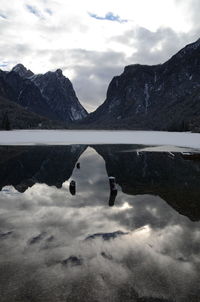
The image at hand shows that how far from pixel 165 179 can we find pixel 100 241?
1335 cm

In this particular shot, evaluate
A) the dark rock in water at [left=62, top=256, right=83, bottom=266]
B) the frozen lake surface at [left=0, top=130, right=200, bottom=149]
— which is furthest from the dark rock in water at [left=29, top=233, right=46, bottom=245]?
the frozen lake surface at [left=0, top=130, right=200, bottom=149]

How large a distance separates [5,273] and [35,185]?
43.5ft

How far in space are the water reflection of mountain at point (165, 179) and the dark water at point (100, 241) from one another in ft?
0.26

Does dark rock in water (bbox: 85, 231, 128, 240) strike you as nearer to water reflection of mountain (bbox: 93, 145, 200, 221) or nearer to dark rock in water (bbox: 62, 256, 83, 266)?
dark rock in water (bbox: 62, 256, 83, 266)

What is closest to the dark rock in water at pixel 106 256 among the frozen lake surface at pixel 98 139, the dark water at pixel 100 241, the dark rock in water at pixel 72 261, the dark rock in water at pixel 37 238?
the dark water at pixel 100 241

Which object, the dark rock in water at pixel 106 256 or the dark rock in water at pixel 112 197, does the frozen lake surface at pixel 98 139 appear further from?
the dark rock in water at pixel 106 256

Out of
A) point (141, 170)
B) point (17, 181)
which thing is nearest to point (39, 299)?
point (17, 181)

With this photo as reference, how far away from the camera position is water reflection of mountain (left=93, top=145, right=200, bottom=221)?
16844mm

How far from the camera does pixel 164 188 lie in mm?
20297

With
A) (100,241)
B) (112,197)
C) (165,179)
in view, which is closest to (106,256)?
(100,241)

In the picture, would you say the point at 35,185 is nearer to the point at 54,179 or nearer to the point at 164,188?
the point at 54,179

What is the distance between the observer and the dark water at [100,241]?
7.91 metres

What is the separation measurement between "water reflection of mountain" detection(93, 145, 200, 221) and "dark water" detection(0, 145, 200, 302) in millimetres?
79

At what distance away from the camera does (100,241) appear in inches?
441
